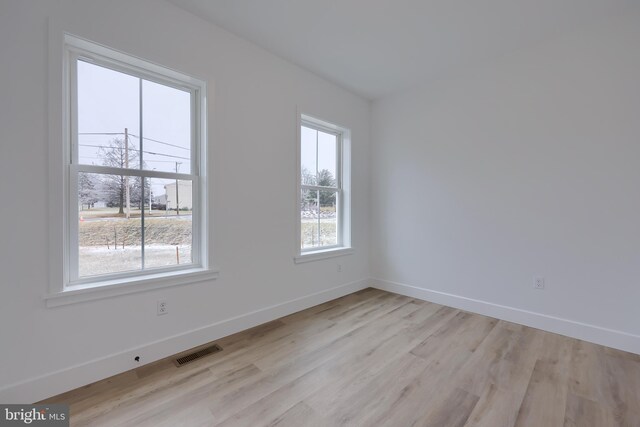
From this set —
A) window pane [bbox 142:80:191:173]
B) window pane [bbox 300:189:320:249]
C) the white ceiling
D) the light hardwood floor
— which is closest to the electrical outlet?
the light hardwood floor

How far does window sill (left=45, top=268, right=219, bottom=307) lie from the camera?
5.96 ft

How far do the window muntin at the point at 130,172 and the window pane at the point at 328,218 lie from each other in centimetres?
169

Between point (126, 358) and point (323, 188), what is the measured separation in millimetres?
2666

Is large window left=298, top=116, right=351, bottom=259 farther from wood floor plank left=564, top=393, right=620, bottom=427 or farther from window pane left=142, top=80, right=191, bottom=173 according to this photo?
wood floor plank left=564, top=393, right=620, bottom=427

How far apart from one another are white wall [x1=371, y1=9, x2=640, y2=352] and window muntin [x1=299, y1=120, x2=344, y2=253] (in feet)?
2.79

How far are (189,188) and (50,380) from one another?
61.8 inches

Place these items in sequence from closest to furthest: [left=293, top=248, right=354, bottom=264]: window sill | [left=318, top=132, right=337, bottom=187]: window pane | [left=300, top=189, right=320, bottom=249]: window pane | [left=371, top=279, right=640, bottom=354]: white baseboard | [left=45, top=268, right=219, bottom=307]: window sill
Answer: [left=45, top=268, right=219, bottom=307]: window sill, [left=371, top=279, right=640, bottom=354]: white baseboard, [left=293, top=248, right=354, bottom=264]: window sill, [left=300, top=189, right=320, bottom=249]: window pane, [left=318, top=132, right=337, bottom=187]: window pane

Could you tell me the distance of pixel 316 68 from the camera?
331cm

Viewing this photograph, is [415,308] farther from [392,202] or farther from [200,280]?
[200,280]

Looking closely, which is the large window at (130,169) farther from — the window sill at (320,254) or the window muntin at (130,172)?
the window sill at (320,254)

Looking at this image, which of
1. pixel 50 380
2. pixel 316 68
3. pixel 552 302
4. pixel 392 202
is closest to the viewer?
pixel 50 380

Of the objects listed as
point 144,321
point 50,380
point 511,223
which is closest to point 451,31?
point 511,223

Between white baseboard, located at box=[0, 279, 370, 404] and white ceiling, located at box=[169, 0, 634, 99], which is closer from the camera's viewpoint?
white baseboard, located at box=[0, 279, 370, 404]

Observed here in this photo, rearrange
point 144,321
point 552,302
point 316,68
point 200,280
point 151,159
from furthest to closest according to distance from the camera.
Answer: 1. point 316,68
2. point 552,302
3. point 200,280
4. point 151,159
5. point 144,321
